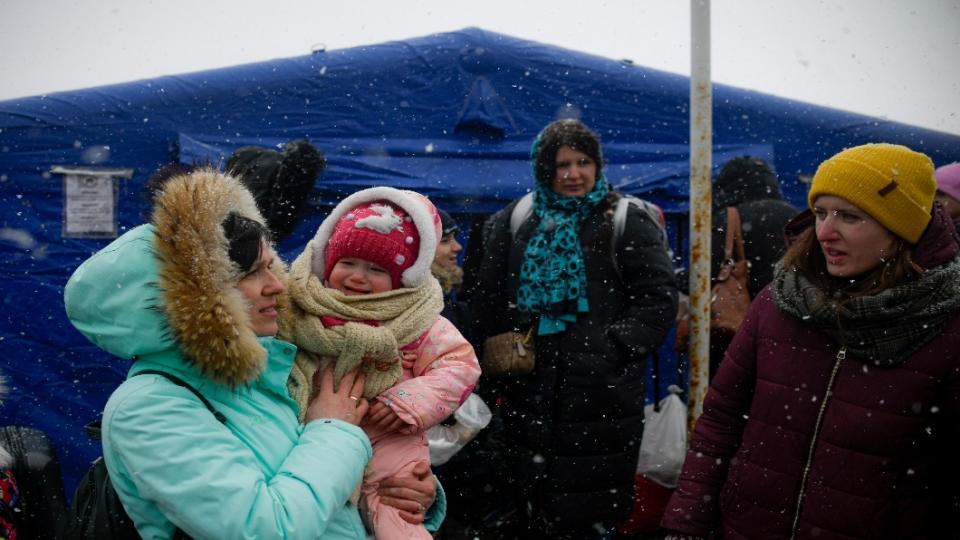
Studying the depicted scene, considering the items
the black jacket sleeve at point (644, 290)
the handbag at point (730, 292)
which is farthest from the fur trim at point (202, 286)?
the handbag at point (730, 292)

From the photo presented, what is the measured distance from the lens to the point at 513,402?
4062mm

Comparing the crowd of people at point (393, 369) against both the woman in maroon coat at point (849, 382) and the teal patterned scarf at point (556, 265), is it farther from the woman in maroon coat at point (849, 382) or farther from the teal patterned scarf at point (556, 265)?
the teal patterned scarf at point (556, 265)

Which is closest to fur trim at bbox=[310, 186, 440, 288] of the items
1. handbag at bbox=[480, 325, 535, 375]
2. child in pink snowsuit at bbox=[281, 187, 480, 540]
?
child in pink snowsuit at bbox=[281, 187, 480, 540]

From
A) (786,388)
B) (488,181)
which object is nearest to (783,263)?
(786,388)

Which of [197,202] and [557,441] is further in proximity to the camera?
[557,441]

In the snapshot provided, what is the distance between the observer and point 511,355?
388cm

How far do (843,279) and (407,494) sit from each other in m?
1.50

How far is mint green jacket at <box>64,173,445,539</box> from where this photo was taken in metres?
1.44

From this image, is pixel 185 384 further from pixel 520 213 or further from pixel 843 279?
pixel 520 213

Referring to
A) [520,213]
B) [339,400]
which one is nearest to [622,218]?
[520,213]

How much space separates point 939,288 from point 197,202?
197 cm

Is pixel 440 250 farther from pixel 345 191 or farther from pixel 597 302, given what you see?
pixel 345 191

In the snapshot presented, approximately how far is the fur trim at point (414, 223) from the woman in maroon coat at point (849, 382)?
109 cm

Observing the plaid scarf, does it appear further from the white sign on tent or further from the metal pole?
the white sign on tent
